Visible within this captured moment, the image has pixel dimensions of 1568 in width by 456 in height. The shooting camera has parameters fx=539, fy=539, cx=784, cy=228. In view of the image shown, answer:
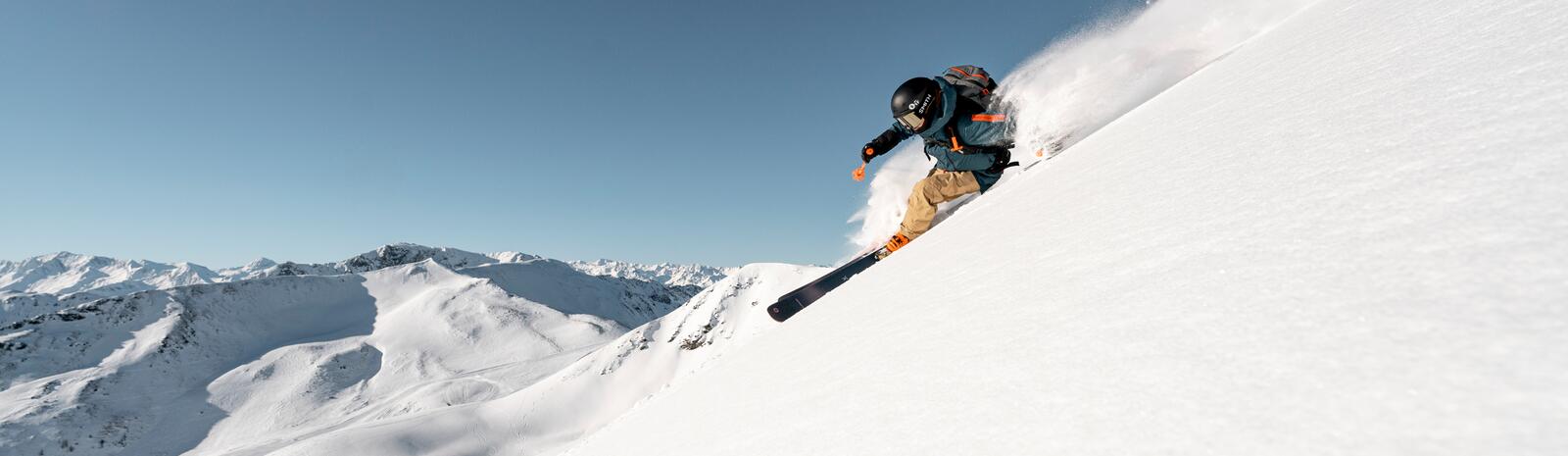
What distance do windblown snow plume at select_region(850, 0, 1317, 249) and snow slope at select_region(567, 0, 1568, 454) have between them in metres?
4.64

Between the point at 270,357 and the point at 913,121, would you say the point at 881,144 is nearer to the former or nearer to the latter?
the point at 913,121

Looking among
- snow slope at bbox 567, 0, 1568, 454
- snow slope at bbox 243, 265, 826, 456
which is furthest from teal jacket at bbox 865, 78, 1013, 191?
snow slope at bbox 243, 265, 826, 456

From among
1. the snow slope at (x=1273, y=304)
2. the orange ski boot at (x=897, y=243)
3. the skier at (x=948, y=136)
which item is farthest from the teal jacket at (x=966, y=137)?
the snow slope at (x=1273, y=304)

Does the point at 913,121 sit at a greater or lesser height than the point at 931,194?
greater

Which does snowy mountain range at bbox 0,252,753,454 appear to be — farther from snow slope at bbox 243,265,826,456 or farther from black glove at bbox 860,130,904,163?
black glove at bbox 860,130,904,163

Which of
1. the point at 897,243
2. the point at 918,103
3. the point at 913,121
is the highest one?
the point at 918,103

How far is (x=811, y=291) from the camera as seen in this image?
647cm

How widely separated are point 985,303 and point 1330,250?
93 cm

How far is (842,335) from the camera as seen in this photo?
2.56m

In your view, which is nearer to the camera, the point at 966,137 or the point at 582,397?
the point at 966,137

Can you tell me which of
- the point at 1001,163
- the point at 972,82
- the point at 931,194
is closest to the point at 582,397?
the point at 931,194

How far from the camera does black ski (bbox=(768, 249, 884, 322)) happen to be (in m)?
6.05

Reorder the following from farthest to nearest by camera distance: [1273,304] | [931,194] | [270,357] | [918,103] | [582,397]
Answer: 1. [270,357]
2. [582,397]
3. [931,194]
4. [918,103]
5. [1273,304]

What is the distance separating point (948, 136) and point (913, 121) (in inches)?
20.3
